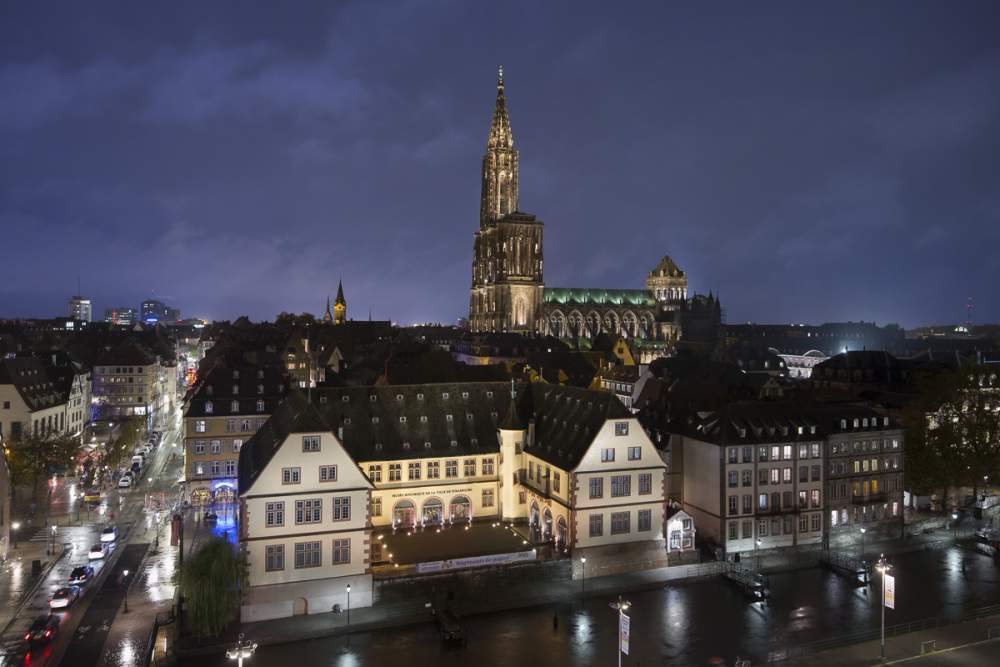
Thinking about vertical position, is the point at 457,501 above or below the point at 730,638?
above

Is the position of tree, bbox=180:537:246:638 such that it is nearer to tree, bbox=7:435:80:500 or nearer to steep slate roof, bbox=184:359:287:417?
steep slate roof, bbox=184:359:287:417

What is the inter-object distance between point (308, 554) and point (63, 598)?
14521mm

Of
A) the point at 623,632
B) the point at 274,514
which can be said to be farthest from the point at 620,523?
the point at 274,514

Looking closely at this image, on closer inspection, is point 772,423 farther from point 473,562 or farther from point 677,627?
point 473,562

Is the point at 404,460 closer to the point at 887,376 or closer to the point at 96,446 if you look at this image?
the point at 96,446

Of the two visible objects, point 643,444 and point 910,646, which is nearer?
point 910,646

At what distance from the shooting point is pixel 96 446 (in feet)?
290

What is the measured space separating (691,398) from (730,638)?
92.8ft

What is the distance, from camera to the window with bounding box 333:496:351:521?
45.4 metres

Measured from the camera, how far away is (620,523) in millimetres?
51969

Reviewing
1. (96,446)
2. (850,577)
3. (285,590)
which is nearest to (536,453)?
(285,590)

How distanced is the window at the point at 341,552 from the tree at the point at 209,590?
20.1ft

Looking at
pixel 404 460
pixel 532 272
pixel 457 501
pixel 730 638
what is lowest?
pixel 730 638

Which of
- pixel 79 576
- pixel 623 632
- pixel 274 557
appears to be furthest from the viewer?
pixel 79 576
